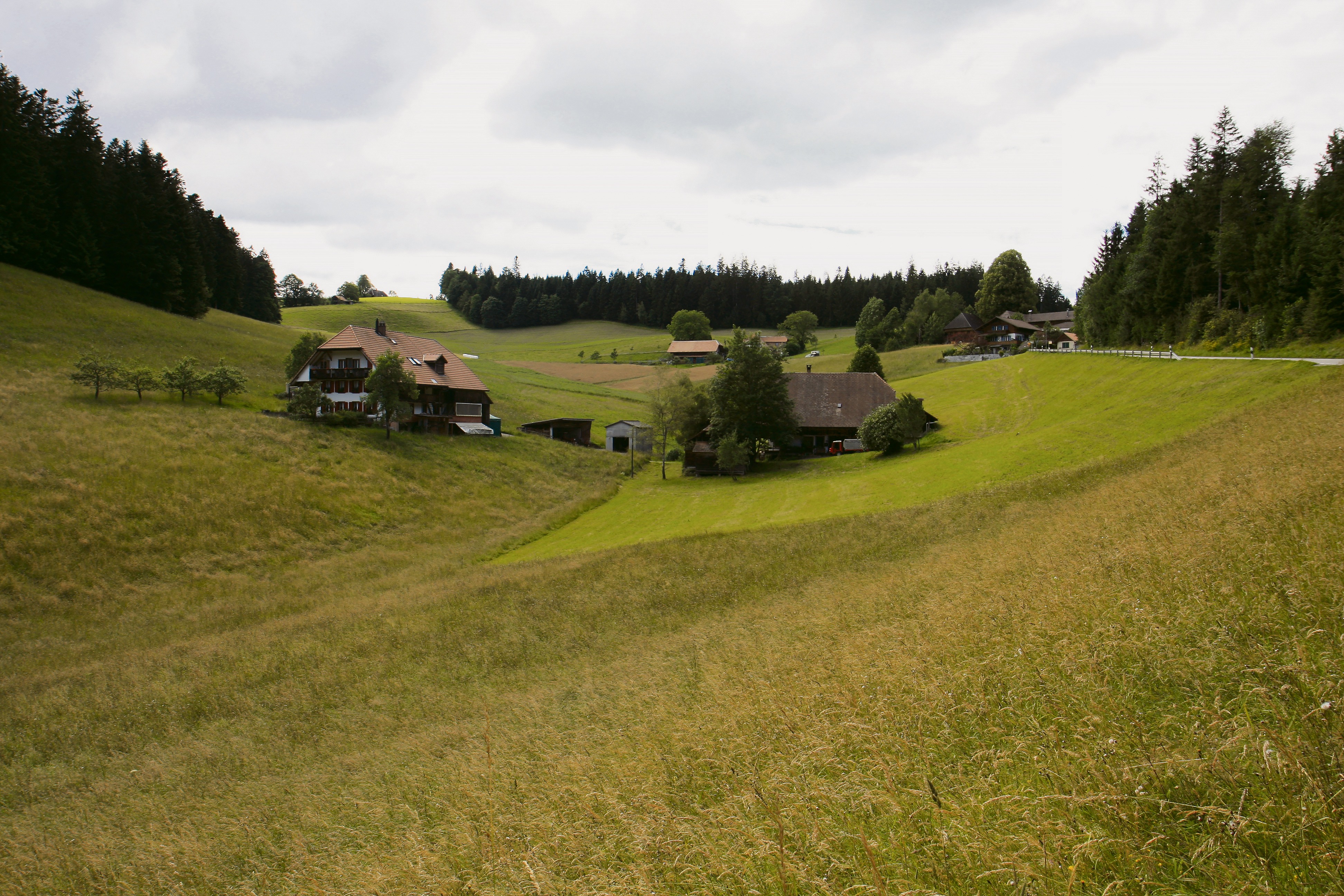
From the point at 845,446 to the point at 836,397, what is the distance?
5.35 meters

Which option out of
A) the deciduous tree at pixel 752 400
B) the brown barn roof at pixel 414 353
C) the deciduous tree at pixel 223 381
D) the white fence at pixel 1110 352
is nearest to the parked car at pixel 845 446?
the deciduous tree at pixel 752 400

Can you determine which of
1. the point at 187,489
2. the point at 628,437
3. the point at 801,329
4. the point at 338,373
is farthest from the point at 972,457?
the point at 801,329

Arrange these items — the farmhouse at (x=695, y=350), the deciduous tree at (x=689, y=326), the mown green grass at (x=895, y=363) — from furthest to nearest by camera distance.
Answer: the deciduous tree at (x=689, y=326) → the farmhouse at (x=695, y=350) → the mown green grass at (x=895, y=363)

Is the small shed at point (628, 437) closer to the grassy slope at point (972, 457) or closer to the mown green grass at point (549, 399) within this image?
the mown green grass at point (549, 399)

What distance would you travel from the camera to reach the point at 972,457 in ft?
113

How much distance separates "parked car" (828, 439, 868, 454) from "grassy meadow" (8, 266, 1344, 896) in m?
15.5

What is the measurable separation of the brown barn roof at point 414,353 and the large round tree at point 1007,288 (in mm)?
84735

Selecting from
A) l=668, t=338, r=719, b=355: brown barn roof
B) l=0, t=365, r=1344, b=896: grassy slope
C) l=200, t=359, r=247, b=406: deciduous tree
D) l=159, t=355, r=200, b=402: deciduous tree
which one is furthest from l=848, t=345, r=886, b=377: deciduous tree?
l=159, t=355, r=200, b=402: deciduous tree

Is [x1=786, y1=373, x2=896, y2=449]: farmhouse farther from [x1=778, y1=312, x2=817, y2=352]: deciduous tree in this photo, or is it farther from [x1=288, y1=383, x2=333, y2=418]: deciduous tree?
[x1=778, y1=312, x2=817, y2=352]: deciduous tree

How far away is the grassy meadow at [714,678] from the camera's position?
13.9 ft

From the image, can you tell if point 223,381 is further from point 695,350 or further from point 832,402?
point 695,350

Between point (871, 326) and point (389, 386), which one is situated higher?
point (871, 326)

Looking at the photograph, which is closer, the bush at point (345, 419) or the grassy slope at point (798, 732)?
the grassy slope at point (798, 732)

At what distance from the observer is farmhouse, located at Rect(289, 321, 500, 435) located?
175 ft
